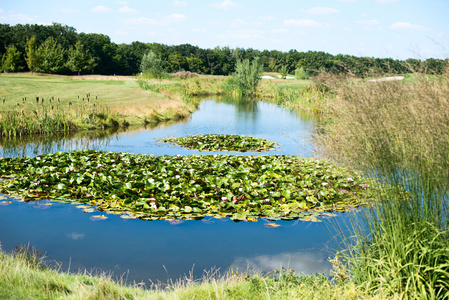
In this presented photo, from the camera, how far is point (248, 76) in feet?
137

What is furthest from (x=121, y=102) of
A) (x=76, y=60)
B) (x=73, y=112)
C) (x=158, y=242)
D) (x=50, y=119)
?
(x=76, y=60)

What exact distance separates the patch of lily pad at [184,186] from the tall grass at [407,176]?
6.44 ft

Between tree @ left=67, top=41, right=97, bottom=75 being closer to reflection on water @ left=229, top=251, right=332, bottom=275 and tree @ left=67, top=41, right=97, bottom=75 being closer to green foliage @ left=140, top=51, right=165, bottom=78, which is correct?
green foliage @ left=140, top=51, right=165, bottom=78

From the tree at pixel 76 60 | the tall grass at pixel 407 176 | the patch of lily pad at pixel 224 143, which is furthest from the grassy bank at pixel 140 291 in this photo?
the tree at pixel 76 60

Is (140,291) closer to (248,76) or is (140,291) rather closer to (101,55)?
(248,76)

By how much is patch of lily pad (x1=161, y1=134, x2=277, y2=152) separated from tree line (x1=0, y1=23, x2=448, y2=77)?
46.8 feet

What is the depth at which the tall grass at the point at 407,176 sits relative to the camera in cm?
348

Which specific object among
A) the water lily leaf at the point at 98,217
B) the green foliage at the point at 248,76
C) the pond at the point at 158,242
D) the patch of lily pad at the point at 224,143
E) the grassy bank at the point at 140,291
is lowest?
the pond at the point at 158,242

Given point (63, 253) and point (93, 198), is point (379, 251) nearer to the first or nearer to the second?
point (63, 253)

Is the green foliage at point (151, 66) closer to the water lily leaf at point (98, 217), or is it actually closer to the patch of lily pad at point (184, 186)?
the patch of lily pad at point (184, 186)

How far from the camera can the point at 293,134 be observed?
16781mm

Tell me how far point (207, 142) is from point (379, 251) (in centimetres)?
1060

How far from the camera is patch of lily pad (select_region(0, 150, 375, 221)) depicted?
22.9 ft

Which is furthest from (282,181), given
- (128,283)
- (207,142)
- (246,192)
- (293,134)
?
(293,134)
